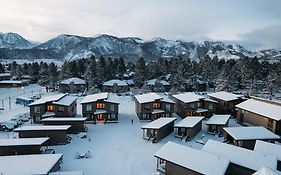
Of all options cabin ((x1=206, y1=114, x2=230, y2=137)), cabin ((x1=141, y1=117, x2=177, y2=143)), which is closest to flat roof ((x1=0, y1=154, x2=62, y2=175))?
cabin ((x1=141, y1=117, x2=177, y2=143))

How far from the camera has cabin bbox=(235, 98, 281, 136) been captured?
35.3 metres

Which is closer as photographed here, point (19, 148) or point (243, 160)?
point (243, 160)

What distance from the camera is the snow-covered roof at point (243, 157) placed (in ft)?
69.8

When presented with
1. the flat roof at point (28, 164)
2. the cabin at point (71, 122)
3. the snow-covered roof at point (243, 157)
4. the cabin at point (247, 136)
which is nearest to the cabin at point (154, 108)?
the cabin at point (71, 122)

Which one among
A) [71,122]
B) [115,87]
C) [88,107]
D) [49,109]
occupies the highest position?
[115,87]

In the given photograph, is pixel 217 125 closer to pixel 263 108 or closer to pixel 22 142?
pixel 263 108

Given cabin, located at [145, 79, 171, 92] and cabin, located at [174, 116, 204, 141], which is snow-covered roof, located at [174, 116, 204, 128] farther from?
cabin, located at [145, 79, 171, 92]

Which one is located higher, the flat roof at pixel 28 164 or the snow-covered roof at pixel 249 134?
the snow-covered roof at pixel 249 134

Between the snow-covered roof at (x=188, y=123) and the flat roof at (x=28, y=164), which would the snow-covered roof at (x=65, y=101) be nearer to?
the flat roof at (x=28, y=164)

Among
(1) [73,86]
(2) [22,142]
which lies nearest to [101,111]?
(2) [22,142]

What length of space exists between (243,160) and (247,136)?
918 centimetres

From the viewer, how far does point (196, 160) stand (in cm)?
2145

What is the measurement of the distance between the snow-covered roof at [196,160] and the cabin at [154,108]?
1869 cm

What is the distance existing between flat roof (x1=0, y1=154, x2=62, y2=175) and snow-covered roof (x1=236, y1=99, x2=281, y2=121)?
30.8 meters
